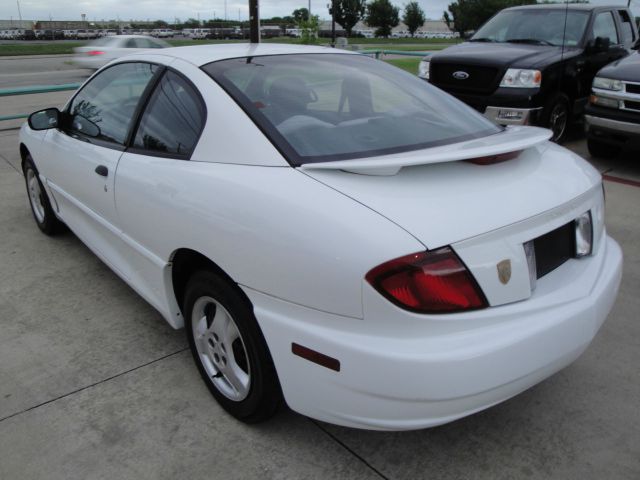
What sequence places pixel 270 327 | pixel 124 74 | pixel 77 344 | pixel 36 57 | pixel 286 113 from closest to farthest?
pixel 270 327 → pixel 286 113 → pixel 77 344 → pixel 124 74 → pixel 36 57

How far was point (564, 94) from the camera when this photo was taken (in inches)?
278

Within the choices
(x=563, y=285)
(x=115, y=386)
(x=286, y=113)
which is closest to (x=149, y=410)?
(x=115, y=386)

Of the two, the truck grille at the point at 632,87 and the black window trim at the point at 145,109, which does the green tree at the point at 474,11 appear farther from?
the black window trim at the point at 145,109

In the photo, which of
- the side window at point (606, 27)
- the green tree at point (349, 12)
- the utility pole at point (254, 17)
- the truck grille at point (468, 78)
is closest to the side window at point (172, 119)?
the truck grille at point (468, 78)

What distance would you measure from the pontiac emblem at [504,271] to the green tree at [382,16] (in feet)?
249

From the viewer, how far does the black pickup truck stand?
6.62 m

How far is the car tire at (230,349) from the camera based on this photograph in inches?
82.2

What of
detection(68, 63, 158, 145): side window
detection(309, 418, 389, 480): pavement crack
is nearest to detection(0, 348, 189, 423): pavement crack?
detection(309, 418, 389, 480): pavement crack

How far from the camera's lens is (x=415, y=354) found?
5.50ft

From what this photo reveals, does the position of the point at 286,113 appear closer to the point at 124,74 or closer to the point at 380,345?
the point at 380,345

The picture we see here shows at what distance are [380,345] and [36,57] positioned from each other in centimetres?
3367

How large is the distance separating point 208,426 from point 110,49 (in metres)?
16.7

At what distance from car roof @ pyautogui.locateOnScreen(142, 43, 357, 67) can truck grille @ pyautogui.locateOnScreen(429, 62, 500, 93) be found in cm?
412

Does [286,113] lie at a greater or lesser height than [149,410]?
greater
